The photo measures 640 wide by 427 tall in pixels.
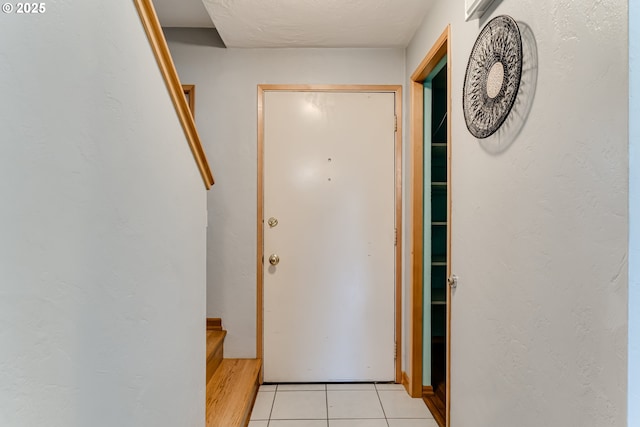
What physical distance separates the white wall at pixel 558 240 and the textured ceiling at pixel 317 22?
0.75m

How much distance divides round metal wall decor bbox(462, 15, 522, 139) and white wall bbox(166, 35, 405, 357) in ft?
3.86

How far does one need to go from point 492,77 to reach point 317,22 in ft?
4.15

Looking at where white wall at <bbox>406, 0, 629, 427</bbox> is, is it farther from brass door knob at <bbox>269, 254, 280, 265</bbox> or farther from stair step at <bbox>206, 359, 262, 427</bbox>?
brass door knob at <bbox>269, 254, 280, 265</bbox>

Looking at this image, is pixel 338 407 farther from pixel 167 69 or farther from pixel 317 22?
pixel 317 22

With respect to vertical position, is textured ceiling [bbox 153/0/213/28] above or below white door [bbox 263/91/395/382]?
above

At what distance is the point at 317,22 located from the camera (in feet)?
6.92

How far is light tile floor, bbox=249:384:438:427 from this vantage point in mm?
1986

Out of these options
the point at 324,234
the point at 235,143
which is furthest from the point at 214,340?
the point at 235,143

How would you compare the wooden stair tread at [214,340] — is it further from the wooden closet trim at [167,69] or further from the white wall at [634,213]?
the white wall at [634,213]

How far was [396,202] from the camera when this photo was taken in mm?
2453

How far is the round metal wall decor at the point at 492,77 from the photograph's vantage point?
1.10 metres

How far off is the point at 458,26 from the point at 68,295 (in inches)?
68.1

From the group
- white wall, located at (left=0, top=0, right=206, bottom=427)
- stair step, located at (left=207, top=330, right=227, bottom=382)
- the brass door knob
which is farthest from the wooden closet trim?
stair step, located at (left=207, top=330, right=227, bottom=382)

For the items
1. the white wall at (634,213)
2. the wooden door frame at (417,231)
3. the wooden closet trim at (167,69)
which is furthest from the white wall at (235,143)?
the white wall at (634,213)
